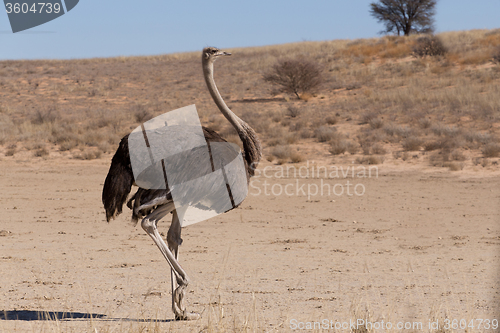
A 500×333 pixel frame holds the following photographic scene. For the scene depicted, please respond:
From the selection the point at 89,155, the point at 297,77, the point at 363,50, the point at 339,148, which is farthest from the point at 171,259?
the point at 363,50

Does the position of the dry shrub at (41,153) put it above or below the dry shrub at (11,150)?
below

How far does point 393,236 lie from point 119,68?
105 ft

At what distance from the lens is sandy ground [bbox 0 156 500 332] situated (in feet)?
13.4

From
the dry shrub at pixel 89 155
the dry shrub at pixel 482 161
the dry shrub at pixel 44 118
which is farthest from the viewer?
the dry shrub at pixel 44 118

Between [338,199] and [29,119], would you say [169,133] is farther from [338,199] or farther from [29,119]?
[29,119]

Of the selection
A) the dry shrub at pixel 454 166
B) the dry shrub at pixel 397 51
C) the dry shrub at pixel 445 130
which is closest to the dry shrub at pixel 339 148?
the dry shrub at pixel 445 130

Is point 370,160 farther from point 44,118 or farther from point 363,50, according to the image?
point 363,50

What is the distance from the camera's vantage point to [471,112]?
16594 millimetres

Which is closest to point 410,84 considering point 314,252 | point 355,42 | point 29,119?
point 355,42

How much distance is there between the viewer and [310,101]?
22281mm

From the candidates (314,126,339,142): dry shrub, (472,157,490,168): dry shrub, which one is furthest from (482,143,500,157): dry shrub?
(314,126,339,142): dry shrub

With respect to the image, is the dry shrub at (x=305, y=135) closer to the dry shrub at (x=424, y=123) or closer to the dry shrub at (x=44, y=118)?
the dry shrub at (x=424, y=123)

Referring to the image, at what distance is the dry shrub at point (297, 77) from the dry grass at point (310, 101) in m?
0.56

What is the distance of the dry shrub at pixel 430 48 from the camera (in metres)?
26.8
